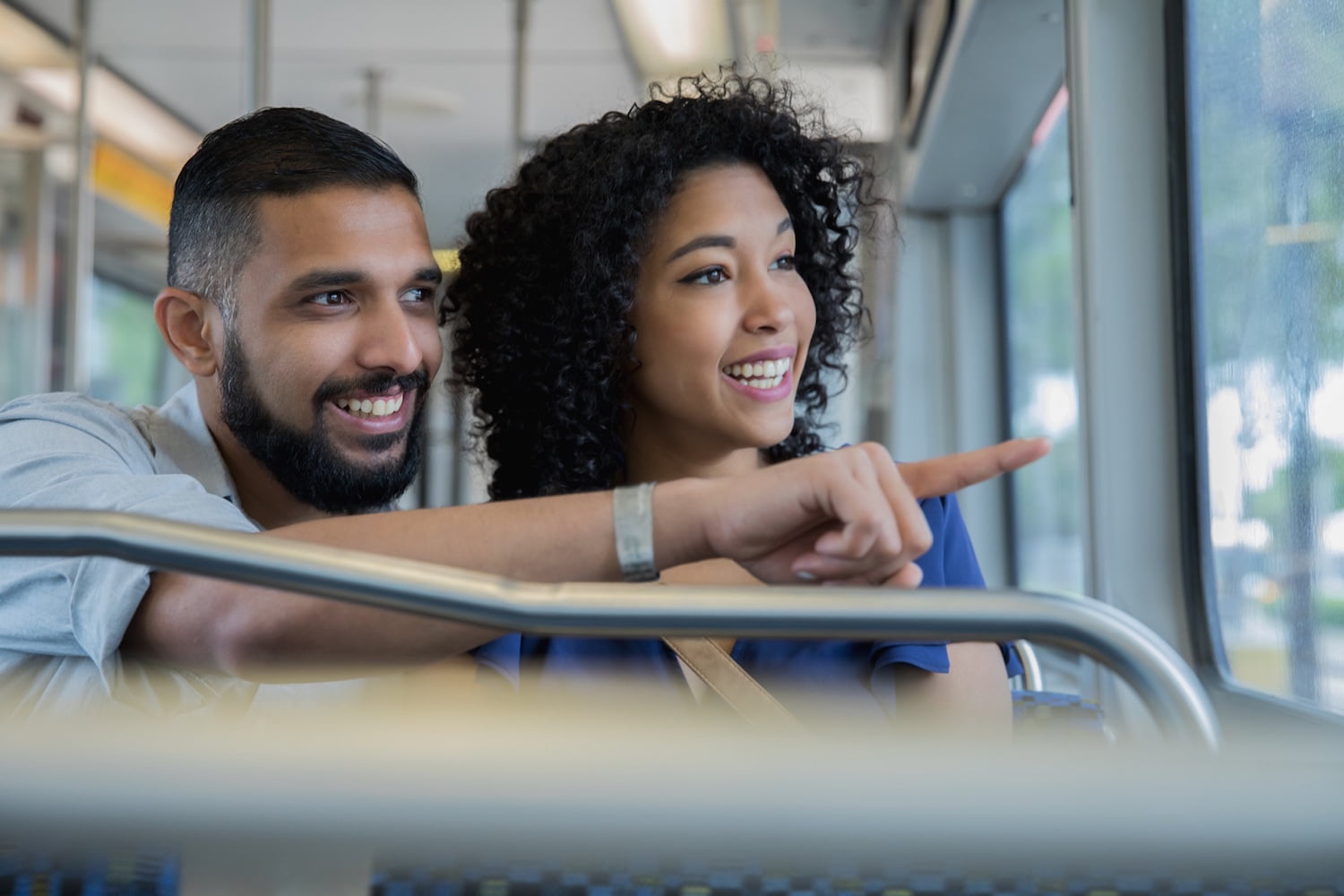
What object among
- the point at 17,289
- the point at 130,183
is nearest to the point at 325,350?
the point at 17,289

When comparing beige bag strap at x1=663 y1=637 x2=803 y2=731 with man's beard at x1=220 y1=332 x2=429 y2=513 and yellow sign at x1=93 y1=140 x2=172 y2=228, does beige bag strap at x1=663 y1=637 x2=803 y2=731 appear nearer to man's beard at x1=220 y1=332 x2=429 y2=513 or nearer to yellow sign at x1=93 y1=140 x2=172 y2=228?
man's beard at x1=220 y1=332 x2=429 y2=513

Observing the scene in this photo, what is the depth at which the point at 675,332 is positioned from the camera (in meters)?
1.61

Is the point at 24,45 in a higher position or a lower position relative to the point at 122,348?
higher

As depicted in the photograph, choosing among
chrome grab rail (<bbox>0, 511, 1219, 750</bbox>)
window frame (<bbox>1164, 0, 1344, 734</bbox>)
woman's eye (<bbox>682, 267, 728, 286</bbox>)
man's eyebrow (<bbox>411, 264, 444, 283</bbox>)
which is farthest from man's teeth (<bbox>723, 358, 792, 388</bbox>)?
window frame (<bbox>1164, 0, 1344, 734</bbox>)

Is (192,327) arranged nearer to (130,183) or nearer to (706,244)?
(706,244)

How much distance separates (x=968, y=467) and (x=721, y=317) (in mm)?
711

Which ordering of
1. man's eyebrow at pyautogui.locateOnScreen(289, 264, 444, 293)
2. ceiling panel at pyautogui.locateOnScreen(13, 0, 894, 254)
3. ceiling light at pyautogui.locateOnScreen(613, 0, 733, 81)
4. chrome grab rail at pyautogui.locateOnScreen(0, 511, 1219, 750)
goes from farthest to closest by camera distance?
ceiling panel at pyautogui.locateOnScreen(13, 0, 894, 254) < ceiling light at pyautogui.locateOnScreen(613, 0, 733, 81) < man's eyebrow at pyautogui.locateOnScreen(289, 264, 444, 293) < chrome grab rail at pyautogui.locateOnScreen(0, 511, 1219, 750)

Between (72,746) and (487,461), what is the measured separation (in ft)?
4.63

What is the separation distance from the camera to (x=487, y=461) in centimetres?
192

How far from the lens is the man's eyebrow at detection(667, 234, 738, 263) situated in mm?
1612

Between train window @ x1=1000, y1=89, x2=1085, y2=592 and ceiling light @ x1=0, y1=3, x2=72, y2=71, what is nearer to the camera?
train window @ x1=1000, y1=89, x2=1085, y2=592

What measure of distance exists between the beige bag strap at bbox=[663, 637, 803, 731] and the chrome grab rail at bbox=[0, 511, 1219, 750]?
2.30 feet

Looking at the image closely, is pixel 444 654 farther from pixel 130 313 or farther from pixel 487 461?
pixel 130 313

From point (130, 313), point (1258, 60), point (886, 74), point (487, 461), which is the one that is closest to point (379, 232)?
point (487, 461)
